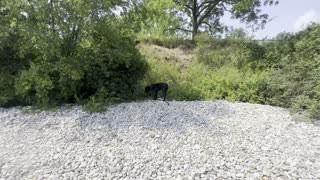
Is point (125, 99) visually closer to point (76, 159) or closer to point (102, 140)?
point (102, 140)

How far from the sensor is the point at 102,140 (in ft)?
14.5

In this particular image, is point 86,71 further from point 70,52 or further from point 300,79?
point 300,79

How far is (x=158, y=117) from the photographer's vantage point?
206 inches

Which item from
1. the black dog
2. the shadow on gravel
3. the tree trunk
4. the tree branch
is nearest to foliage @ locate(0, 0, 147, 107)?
the black dog

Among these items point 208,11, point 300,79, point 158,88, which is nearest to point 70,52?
point 158,88

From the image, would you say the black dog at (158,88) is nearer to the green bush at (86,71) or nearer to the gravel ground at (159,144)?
the green bush at (86,71)

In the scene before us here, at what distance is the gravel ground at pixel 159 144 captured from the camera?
3.69 metres

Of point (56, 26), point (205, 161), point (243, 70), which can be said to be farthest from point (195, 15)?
point (205, 161)

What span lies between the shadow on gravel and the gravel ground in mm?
16

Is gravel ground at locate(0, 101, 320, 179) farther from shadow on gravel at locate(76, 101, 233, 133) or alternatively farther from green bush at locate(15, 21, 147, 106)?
green bush at locate(15, 21, 147, 106)

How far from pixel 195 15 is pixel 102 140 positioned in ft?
37.0

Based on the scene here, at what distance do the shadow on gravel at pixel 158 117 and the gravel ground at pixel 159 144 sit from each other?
16 millimetres

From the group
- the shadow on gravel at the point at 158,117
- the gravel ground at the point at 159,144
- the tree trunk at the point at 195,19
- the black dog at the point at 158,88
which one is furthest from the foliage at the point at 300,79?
the tree trunk at the point at 195,19

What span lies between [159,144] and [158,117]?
99cm
